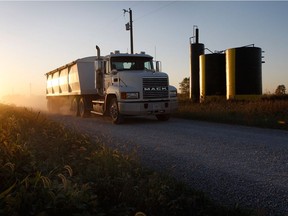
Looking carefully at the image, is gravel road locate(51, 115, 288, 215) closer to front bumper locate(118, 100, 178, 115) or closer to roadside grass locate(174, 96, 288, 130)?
roadside grass locate(174, 96, 288, 130)

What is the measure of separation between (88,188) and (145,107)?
10705 mm

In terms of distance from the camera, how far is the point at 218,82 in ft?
79.0

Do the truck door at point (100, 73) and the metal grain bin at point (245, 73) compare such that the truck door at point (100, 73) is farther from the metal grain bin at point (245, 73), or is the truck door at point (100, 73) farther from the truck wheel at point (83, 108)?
the metal grain bin at point (245, 73)

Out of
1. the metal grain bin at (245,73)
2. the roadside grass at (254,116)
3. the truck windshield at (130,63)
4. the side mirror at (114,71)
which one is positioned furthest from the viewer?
the metal grain bin at (245,73)

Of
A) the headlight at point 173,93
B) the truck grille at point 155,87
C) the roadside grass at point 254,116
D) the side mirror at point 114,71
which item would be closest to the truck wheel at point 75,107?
the side mirror at point 114,71

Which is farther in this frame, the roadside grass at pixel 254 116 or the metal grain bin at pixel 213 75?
the metal grain bin at pixel 213 75

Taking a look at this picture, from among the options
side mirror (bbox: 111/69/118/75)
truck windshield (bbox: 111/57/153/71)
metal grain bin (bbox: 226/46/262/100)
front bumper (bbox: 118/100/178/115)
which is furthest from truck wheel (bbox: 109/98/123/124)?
metal grain bin (bbox: 226/46/262/100)

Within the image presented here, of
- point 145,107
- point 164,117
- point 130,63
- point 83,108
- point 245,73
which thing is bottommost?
point 164,117

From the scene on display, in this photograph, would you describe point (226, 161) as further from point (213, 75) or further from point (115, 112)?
point (213, 75)

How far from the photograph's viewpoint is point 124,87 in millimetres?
13781

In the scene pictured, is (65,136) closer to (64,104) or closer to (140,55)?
(140,55)

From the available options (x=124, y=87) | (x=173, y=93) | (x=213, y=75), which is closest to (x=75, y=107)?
(x=124, y=87)

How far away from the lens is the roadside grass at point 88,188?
285 cm

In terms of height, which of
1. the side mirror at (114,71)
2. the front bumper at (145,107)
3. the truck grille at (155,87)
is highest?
the side mirror at (114,71)
